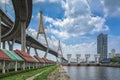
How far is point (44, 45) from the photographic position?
166375 millimetres

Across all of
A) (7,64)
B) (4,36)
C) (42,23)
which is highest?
(42,23)

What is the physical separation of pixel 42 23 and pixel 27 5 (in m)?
109

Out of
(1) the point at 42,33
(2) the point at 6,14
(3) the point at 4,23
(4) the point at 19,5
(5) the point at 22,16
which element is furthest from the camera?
(1) the point at 42,33

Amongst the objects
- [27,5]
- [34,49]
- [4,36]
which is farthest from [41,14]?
[27,5]

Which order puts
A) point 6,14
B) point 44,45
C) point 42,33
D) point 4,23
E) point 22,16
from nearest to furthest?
point 22,16
point 6,14
point 4,23
point 44,45
point 42,33

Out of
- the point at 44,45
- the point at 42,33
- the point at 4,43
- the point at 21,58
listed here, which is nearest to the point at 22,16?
the point at 21,58

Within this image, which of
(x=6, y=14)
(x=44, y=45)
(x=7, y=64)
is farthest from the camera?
(x=44, y=45)

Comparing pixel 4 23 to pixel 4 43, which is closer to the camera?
pixel 4 23

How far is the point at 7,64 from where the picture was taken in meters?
63.1

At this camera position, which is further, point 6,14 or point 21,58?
point 6,14

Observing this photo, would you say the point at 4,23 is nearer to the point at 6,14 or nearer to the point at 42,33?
the point at 6,14

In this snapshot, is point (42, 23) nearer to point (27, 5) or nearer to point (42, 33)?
point (42, 33)

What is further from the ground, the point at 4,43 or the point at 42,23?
the point at 42,23

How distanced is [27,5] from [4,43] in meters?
63.3
